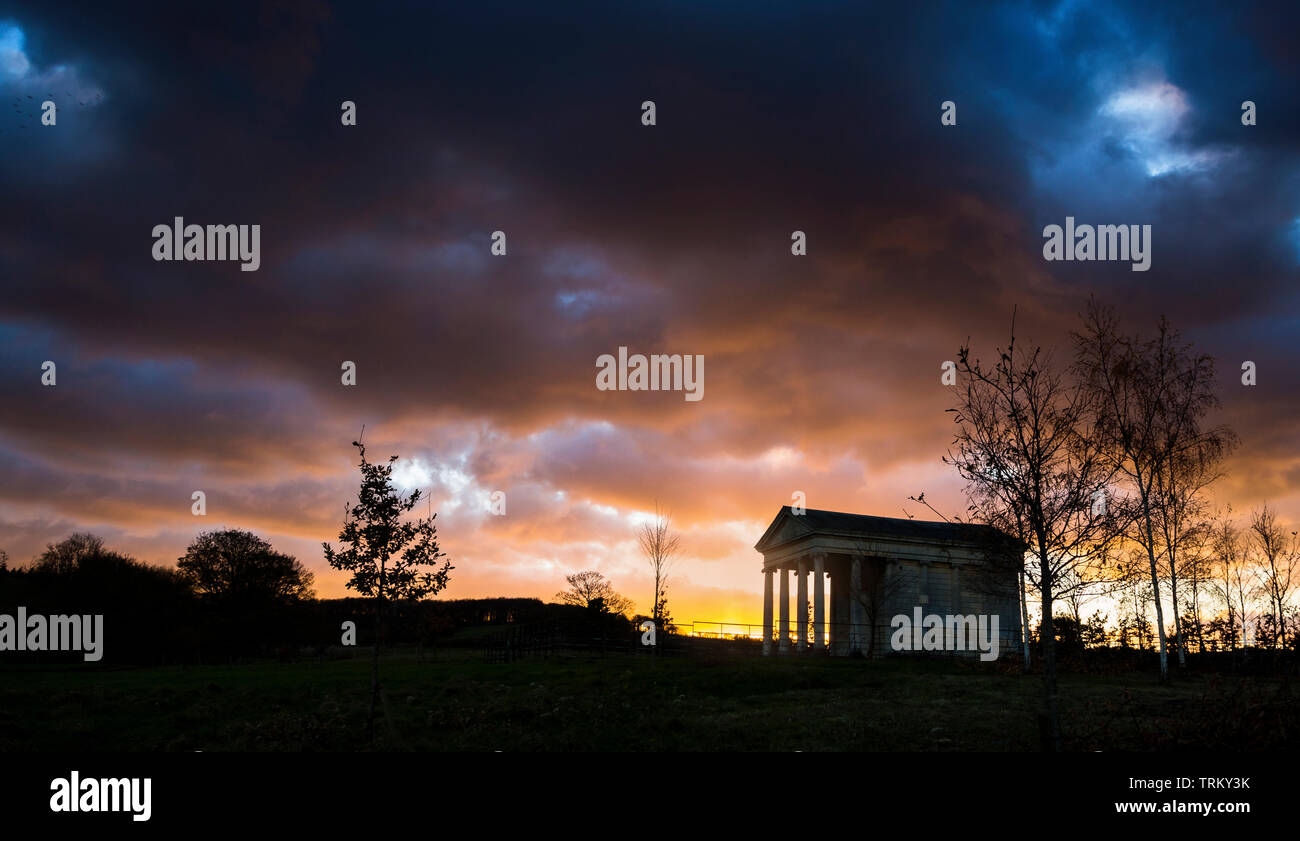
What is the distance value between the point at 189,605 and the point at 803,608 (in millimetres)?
60529

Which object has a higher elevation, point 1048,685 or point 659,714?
point 1048,685

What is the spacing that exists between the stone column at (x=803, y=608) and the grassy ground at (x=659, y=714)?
2181 cm

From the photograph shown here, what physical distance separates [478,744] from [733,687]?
15.1m

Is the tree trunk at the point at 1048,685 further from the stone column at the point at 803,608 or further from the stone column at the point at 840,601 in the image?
the stone column at the point at 840,601

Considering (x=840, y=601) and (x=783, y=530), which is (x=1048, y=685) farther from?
(x=840, y=601)

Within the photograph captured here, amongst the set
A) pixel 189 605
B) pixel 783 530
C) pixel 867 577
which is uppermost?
pixel 783 530

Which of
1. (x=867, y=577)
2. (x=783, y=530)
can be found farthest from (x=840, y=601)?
(x=783, y=530)

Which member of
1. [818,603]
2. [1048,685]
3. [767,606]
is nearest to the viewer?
[1048,685]

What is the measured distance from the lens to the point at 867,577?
60438 millimetres

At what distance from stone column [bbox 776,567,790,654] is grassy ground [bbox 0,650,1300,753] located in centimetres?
2261

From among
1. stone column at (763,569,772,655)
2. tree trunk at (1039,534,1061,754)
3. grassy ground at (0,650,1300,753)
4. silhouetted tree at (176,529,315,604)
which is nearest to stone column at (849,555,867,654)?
stone column at (763,569,772,655)
